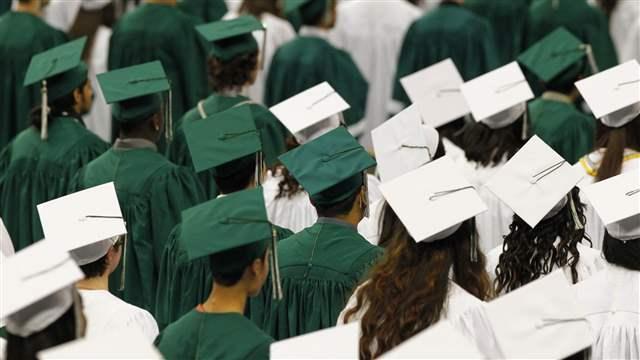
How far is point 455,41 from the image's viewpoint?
824cm

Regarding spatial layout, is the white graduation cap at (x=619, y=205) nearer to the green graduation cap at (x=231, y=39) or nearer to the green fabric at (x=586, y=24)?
the green graduation cap at (x=231, y=39)

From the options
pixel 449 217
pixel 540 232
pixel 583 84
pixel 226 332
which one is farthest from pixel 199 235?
pixel 583 84

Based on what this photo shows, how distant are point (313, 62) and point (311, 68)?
4 centimetres

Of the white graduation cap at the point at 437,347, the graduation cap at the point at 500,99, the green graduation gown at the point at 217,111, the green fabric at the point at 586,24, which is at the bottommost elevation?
the green fabric at the point at 586,24

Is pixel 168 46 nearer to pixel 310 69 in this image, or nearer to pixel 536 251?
pixel 310 69

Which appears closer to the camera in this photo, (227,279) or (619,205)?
(227,279)

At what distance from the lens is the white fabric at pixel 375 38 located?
910 centimetres

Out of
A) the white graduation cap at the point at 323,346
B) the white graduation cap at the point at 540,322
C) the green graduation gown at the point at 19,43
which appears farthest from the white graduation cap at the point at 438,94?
the white graduation cap at the point at 323,346

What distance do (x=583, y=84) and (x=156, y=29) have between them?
2998 millimetres

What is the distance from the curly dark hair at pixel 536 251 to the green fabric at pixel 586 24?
13.1 feet

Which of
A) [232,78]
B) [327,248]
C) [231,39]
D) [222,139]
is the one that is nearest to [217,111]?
[232,78]

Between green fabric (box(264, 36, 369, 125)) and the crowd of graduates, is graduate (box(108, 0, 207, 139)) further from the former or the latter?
green fabric (box(264, 36, 369, 125))

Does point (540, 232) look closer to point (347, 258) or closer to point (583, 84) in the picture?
point (347, 258)

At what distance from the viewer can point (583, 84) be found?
5652 millimetres
